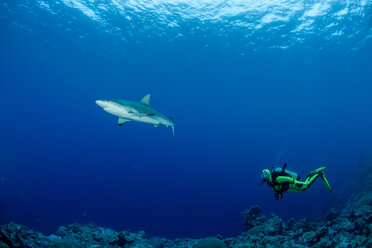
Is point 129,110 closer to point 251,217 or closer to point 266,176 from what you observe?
point 266,176

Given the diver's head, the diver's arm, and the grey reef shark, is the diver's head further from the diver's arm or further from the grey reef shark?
the grey reef shark

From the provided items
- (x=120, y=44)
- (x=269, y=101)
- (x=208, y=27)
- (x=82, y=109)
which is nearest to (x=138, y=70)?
(x=120, y=44)

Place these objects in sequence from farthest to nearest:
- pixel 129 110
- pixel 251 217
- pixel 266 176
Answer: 1. pixel 251 217
2. pixel 266 176
3. pixel 129 110

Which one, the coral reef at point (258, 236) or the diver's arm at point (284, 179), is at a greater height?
the diver's arm at point (284, 179)

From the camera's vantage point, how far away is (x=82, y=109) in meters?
97.8

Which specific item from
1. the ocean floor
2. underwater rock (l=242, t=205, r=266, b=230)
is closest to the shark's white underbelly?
the ocean floor

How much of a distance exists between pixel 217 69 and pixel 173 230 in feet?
110

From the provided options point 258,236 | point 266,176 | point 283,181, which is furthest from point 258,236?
point 283,181

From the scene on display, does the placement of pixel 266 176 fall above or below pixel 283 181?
above

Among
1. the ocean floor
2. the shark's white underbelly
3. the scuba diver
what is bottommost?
the ocean floor

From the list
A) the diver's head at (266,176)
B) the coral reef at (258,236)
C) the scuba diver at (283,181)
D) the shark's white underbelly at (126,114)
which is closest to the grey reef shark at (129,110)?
the shark's white underbelly at (126,114)

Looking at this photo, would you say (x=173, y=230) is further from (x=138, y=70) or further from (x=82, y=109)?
(x=82, y=109)

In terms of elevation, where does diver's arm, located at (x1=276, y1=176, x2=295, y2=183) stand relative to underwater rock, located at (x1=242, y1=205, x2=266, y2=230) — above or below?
below

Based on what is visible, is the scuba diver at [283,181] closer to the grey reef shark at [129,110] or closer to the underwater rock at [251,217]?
the grey reef shark at [129,110]
